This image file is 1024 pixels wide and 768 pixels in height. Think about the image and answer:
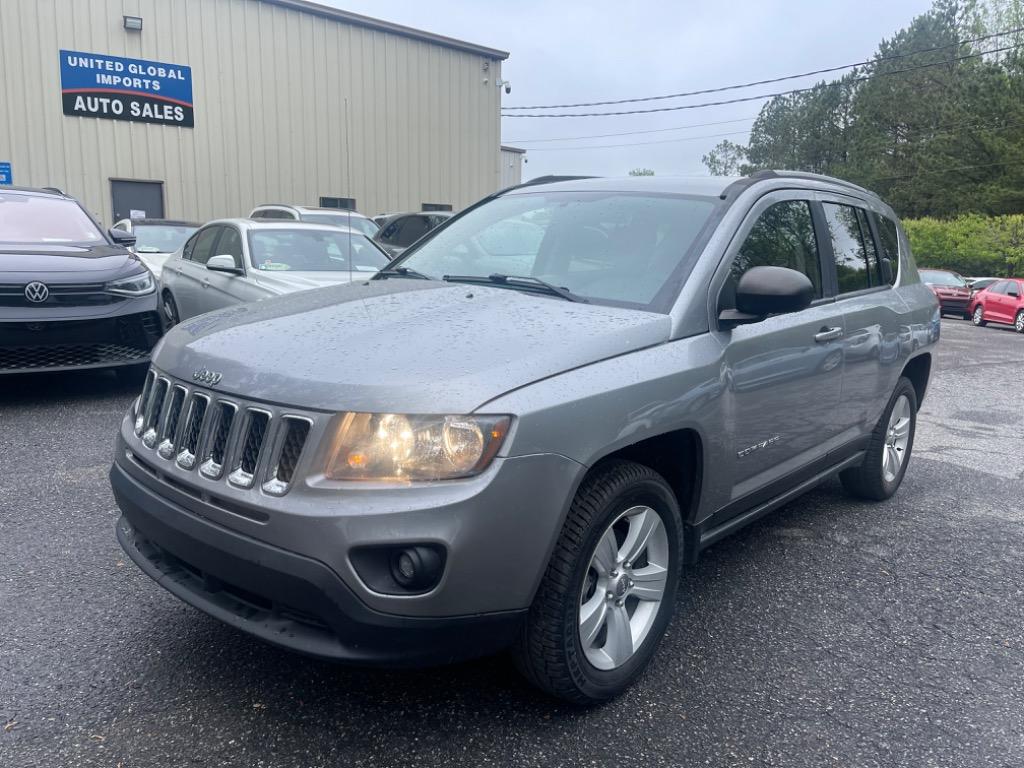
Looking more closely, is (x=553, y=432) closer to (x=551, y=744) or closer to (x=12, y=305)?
(x=551, y=744)

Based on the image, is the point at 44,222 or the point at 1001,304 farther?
the point at 1001,304

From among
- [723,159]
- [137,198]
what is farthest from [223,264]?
[723,159]

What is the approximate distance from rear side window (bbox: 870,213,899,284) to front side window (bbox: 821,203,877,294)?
0.34m

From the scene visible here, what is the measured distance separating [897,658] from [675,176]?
215 cm

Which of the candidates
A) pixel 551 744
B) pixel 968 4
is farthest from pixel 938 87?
pixel 551 744

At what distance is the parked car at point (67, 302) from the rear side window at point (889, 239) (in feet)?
16.8

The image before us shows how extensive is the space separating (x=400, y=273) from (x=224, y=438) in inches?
62.8

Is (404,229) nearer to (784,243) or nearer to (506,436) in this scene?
(784,243)

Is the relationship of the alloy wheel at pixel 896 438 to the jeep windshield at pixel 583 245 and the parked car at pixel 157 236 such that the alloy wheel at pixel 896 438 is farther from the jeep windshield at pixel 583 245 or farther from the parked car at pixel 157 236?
the parked car at pixel 157 236

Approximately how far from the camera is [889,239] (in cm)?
482

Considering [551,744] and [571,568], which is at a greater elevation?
[571,568]

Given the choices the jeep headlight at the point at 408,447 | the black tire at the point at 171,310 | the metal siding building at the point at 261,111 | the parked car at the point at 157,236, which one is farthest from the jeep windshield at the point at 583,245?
the metal siding building at the point at 261,111

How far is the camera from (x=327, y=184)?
866 inches

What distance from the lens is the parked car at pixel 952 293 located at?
77.7 feet
